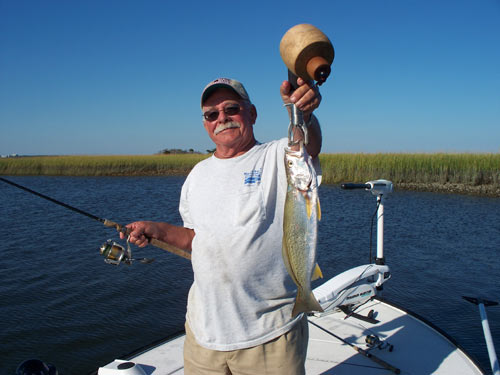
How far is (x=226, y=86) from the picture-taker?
7.57ft

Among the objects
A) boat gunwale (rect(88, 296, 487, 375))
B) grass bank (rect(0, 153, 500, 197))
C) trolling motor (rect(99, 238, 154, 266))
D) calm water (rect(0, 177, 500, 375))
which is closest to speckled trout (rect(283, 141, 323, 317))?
trolling motor (rect(99, 238, 154, 266))

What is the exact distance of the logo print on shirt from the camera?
216 centimetres

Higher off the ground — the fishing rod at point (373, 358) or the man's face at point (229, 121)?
the man's face at point (229, 121)

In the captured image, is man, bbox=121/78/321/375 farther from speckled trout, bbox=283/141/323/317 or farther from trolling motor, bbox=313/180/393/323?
trolling motor, bbox=313/180/393/323

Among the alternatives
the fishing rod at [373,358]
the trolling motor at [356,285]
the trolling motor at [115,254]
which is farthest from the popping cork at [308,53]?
the fishing rod at [373,358]

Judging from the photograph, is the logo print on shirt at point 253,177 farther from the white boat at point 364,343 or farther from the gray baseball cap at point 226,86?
the white boat at point 364,343

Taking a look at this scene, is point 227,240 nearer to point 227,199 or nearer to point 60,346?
point 227,199

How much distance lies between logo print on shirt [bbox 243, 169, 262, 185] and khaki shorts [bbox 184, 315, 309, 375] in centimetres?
86

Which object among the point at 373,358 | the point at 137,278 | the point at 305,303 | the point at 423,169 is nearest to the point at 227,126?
the point at 305,303

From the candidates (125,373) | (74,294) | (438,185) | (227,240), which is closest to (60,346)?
(74,294)

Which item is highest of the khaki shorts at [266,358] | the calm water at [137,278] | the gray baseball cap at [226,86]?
the gray baseball cap at [226,86]

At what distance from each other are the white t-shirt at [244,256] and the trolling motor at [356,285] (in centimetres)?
189

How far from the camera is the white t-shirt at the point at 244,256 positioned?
208 cm

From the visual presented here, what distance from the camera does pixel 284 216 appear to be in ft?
6.35
